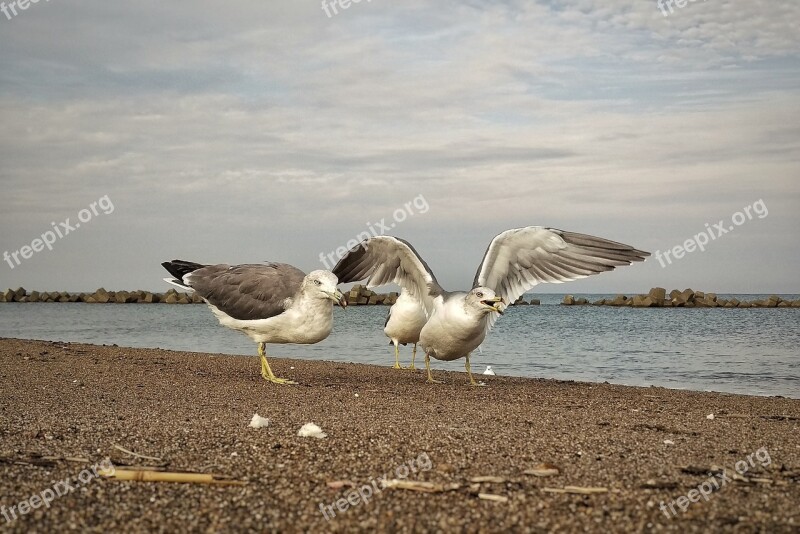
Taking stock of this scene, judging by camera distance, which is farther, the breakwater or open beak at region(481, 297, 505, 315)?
the breakwater

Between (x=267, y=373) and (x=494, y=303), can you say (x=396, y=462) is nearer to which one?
(x=494, y=303)

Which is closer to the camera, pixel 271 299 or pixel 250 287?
pixel 271 299

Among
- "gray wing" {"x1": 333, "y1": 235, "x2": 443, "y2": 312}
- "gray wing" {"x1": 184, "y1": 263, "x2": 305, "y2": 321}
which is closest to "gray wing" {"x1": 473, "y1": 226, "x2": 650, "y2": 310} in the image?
"gray wing" {"x1": 333, "y1": 235, "x2": 443, "y2": 312}

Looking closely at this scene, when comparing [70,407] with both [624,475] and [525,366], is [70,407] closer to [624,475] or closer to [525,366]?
[624,475]

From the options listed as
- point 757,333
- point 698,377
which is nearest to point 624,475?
point 698,377

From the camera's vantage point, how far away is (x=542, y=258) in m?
10.7

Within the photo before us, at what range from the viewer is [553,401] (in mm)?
8953

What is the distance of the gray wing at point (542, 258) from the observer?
10.1 m

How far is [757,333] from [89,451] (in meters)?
27.2

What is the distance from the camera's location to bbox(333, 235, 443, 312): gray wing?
1060cm
